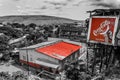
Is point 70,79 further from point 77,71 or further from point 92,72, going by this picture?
point 92,72

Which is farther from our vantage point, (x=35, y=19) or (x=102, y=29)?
(x=35, y=19)

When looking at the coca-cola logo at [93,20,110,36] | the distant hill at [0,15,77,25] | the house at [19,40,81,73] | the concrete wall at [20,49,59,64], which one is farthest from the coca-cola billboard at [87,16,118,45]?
the distant hill at [0,15,77,25]

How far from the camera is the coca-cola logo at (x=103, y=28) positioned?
17.8 metres

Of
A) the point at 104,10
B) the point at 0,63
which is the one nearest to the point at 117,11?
the point at 104,10

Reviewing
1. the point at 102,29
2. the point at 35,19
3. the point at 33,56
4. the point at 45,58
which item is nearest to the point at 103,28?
the point at 102,29

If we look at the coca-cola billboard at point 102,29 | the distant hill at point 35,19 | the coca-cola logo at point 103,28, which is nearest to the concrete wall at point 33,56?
the coca-cola billboard at point 102,29

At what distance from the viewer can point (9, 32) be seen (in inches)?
1832

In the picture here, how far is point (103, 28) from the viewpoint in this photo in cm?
1809

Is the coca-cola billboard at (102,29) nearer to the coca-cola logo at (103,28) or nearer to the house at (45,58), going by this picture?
the coca-cola logo at (103,28)

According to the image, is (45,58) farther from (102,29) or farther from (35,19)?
(35,19)

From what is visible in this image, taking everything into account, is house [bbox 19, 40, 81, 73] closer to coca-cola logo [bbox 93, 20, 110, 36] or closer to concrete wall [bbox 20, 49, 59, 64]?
concrete wall [bbox 20, 49, 59, 64]

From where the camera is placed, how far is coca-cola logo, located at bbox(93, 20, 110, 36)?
1775 cm

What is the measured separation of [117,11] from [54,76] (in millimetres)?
10628

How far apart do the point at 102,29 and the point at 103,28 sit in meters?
0.25
